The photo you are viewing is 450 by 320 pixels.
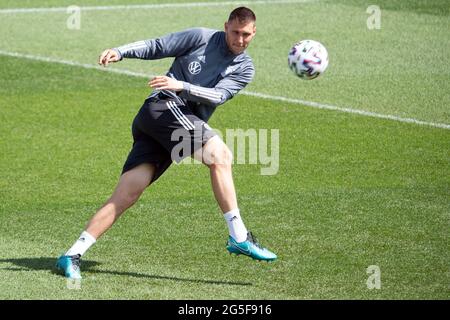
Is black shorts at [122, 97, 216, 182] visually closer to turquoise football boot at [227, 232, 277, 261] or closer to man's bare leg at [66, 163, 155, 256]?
man's bare leg at [66, 163, 155, 256]

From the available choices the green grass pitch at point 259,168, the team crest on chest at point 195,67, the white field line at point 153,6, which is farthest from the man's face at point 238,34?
the white field line at point 153,6

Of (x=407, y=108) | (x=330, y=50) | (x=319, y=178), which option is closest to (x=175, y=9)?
(x=330, y=50)

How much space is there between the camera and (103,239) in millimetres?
9805

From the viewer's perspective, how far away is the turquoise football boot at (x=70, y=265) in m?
8.51

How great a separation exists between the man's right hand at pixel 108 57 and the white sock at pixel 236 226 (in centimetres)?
153

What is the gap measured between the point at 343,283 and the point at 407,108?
22.5 ft

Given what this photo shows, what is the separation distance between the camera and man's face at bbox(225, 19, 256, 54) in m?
8.67

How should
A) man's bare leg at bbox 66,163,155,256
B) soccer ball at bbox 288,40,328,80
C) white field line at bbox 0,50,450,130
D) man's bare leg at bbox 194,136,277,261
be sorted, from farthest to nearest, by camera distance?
white field line at bbox 0,50,450,130, soccer ball at bbox 288,40,328,80, man's bare leg at bbox 66,163,155,256, man's bare leg at bbox 194,136,277,261

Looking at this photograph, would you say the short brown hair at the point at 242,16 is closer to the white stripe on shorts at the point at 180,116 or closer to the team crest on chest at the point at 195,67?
the team crest on chest at the point at 195,67

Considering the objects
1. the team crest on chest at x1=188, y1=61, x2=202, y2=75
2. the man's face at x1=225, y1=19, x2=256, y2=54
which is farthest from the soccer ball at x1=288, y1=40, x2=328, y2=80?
the team crest on chest at x1=188, y1=61, x2=202, y2=75

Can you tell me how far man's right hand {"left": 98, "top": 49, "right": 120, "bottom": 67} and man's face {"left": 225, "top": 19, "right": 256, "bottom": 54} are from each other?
3.02ft

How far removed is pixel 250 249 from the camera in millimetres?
8797

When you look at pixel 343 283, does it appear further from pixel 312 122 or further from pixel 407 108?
pixel 407 108

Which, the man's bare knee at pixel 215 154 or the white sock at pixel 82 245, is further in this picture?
the white sock at pixel 82 245
